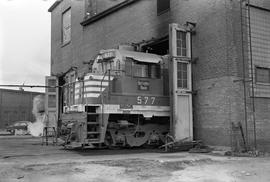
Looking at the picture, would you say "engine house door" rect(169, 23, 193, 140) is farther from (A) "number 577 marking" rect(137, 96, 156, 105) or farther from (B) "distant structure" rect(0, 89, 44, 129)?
(B) "distant structure" rect(0, 89, 44, 129)

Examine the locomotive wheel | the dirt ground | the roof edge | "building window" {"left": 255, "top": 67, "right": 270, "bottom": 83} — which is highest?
the roof edge

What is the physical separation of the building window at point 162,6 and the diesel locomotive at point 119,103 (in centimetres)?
313

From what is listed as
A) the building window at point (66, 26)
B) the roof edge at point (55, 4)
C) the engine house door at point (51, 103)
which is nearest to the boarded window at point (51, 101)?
the engine house door at point (51, 103)

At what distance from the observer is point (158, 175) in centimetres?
870

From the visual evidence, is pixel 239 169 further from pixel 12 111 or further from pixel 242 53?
pixel 12 111

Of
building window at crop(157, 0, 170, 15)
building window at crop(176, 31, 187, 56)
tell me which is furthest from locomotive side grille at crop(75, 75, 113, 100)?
building window at crop(157, 0, 170, 15)

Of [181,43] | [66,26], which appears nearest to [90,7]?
[66,26]

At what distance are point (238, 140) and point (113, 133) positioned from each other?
487 centimetres

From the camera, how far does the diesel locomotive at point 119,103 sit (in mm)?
13453

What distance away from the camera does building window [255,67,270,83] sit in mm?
14940

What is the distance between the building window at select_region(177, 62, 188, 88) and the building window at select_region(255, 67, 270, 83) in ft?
9.58

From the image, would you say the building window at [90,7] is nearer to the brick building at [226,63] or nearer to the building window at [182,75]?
the brick building at [226,63]

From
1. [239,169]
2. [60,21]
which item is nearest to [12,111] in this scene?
[60,21]

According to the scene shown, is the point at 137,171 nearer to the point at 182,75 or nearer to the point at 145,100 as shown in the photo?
the point at 145,100
